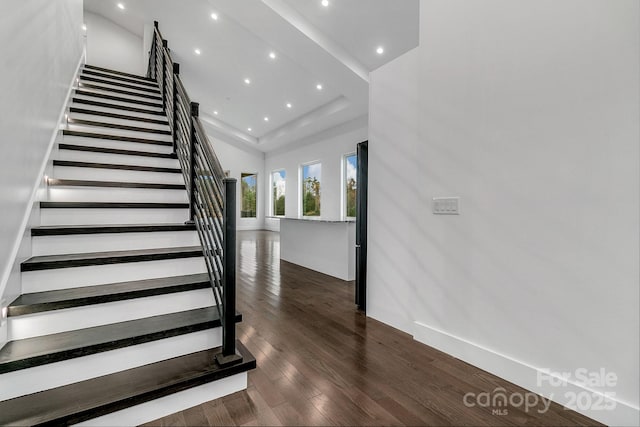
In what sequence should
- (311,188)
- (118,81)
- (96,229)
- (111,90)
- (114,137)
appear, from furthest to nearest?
(311,188)
(118,81)
(111,90)
(114,137)
(96,229)

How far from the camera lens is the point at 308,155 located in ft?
32.4

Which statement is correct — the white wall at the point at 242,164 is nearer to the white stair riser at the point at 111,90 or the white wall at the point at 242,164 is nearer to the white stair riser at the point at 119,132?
the white stair riser at the point at 111,90

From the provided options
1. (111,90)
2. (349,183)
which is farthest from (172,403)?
(349,183)

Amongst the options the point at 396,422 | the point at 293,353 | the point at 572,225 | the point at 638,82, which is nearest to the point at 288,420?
the point at 396,422

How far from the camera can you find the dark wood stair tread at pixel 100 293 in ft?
5.10

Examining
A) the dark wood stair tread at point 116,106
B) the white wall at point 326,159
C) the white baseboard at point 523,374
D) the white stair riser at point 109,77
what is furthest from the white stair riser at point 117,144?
the white wall at point 326,159

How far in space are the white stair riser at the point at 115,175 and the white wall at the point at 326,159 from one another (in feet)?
17.4

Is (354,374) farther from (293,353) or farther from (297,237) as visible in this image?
(297,237)

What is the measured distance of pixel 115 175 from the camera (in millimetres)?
2848

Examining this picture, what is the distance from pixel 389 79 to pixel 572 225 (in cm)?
186

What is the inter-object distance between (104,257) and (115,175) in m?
1.26

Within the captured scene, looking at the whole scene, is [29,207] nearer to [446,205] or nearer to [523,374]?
[446,205]

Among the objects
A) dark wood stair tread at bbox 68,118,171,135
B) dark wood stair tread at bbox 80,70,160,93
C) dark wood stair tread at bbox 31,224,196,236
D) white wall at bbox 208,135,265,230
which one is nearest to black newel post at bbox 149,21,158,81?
dark wood stair tread at bbox 80,70,160,93

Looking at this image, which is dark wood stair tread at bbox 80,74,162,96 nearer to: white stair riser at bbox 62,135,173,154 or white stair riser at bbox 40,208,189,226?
white stair riser at bbox 62,135,173,154
